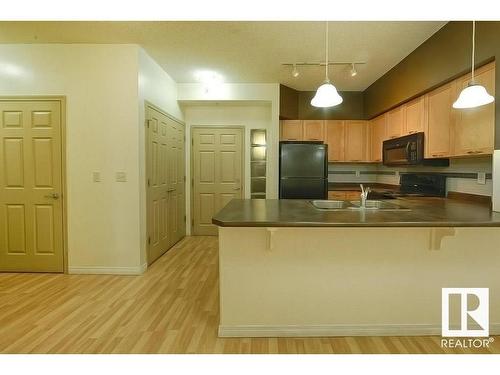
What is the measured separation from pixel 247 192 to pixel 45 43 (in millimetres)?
3494

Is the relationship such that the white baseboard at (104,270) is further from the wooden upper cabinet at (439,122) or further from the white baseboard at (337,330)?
the wooden upper cabinet at (439,122)

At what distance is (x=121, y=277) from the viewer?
343 cm

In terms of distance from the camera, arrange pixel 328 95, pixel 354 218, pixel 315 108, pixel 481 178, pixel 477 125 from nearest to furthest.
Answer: pixel 354 218, pixel 328 95, pixel 477 125, pixel 481 178, pixel 315 108

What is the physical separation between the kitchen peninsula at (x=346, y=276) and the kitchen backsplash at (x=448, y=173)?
40.1 inches

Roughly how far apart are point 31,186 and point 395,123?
4608mm

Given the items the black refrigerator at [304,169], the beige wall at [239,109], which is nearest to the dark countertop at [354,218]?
the black refrigerator at [304,169]

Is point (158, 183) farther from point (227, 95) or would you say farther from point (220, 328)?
point (220, 328)

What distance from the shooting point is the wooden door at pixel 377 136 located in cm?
466

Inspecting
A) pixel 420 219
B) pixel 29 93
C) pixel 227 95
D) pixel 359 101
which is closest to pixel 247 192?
pixel 227 95

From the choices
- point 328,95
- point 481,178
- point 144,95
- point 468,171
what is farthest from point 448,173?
point 144,95

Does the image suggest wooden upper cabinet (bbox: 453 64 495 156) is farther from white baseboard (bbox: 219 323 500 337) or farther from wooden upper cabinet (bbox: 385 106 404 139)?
white baseboard (bbox: 219 323 500 337)

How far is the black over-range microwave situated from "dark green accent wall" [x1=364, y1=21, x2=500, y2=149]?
498 millimetres

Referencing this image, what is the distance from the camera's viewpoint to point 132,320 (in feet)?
8.04

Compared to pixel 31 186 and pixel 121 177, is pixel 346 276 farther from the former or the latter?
pixel 31 186
